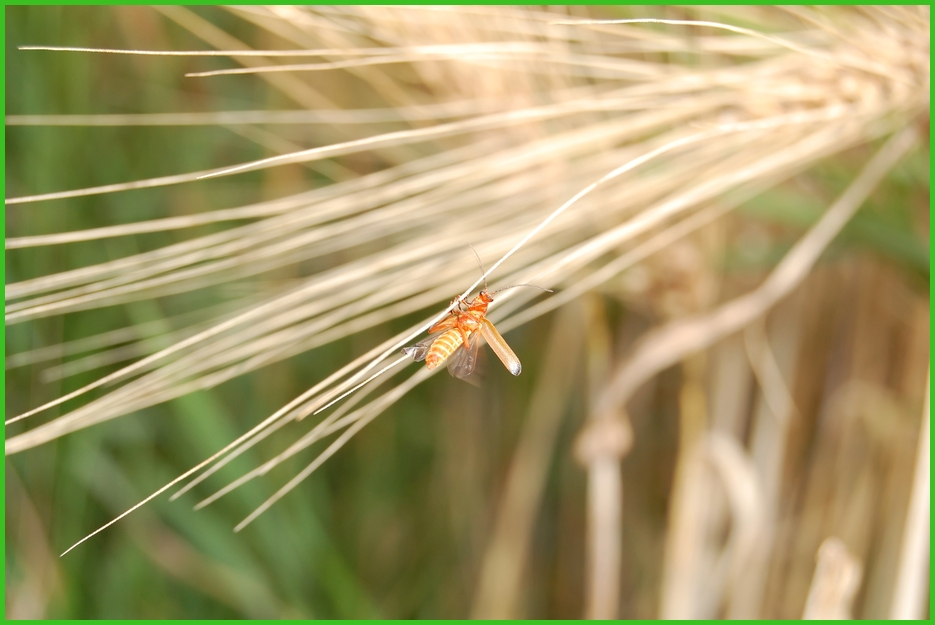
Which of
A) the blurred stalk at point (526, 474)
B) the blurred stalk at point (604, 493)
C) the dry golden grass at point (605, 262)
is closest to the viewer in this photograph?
the dry golden grass at point (605, 262)

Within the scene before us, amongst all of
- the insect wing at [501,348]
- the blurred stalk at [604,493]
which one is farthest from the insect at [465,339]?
the blurred stalk at [604,493]

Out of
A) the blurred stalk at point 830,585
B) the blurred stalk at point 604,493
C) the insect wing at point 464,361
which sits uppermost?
the insect wing at point 464,361

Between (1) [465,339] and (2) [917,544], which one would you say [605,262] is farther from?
(2) [917,544]

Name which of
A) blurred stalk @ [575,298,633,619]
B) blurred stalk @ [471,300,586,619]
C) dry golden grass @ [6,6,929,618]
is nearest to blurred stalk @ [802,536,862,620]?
dry golden grass @ [6,6,929,618]

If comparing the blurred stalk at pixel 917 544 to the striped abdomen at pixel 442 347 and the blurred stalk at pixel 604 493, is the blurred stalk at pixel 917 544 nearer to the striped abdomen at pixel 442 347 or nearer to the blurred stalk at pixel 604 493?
the blurred stalk at pixel 604 493

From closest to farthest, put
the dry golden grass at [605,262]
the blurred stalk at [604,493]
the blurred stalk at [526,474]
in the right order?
the dry golden grass at [605,262] < the blurred stalk at [604,493] < the blurred stalk at [526,474]

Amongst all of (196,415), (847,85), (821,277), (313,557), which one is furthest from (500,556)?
(847,85)
